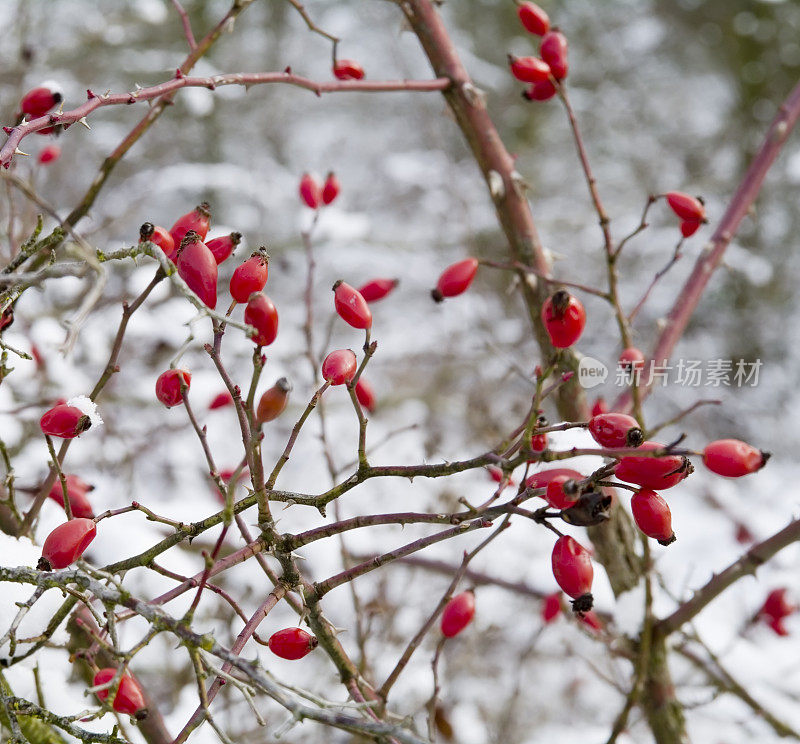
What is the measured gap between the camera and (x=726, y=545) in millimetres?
4688

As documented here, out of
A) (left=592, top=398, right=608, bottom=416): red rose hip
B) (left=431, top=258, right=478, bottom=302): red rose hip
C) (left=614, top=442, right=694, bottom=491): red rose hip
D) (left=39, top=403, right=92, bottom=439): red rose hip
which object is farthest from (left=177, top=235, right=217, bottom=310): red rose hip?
(left=592, top=398, right=608, bottom=416): red rose hip

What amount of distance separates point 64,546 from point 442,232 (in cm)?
651

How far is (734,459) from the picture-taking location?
95 centimetres

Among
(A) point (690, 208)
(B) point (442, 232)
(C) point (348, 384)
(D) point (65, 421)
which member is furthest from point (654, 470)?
(B) point (442, 232)

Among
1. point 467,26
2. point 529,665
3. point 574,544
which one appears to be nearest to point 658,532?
point 574,544

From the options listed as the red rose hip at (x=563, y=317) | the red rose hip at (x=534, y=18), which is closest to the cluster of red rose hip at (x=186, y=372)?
the red rose hip at (x=563, y=317)

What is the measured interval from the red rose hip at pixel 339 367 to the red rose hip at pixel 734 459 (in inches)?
18.5

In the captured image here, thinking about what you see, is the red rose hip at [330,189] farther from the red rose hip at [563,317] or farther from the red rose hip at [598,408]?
the red rose hip at [563,317]

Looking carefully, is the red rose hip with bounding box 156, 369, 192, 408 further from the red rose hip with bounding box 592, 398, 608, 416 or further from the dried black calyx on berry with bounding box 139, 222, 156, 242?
the red rose hip with bounding box 592, 398, 608, 416

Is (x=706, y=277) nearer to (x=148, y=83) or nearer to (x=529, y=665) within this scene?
(x=529, y=665)

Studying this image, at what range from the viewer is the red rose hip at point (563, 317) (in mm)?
1004

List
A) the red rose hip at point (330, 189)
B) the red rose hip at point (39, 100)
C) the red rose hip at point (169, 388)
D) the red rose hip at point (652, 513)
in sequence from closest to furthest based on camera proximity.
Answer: the red rose hip at point (652, 513), the red rose hip at point (169, 388), the red rose hip at point (39, 100), the red rose hip at point (330, 189)

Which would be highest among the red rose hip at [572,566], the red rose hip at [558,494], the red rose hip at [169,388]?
the red rose hip at [558,494]

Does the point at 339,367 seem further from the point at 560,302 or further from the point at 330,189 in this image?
the point at 330,189
